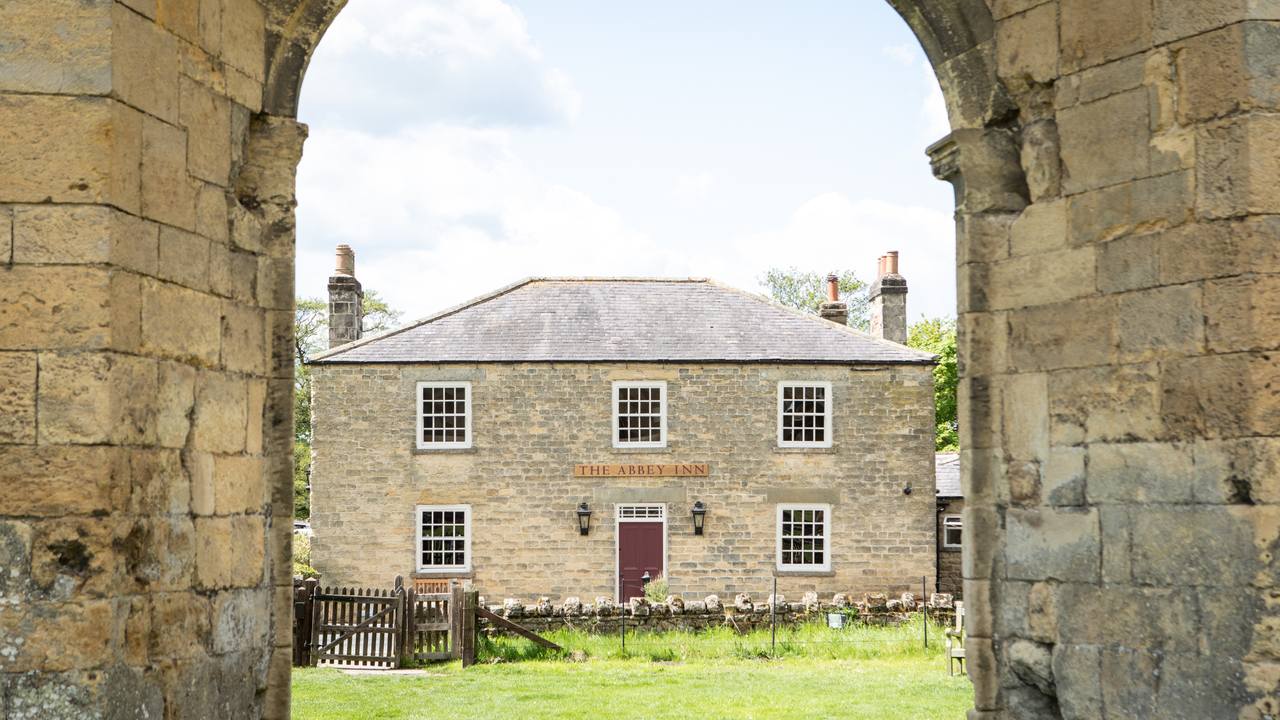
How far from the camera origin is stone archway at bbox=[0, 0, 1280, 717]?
347 cm

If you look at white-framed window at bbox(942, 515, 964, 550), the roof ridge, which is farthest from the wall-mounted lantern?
white-framed window at bbox(942, 515, 964, 550)

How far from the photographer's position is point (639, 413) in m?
19.2

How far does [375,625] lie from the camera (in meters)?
12.9

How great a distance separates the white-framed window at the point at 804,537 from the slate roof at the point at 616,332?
2.69 m

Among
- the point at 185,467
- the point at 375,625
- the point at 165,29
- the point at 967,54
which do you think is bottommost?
the point at 375,625

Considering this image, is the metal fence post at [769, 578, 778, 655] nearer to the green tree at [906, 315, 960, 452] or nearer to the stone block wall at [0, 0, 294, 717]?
the stone block wall at [0, 0, 294, 717]

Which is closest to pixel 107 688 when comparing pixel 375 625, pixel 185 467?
pixel 185 467

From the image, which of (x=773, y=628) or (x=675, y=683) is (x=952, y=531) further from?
(x=675, y=683)

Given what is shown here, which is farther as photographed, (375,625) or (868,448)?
(868,448)

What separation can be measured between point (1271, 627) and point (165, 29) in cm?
444

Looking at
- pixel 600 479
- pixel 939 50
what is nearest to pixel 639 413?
pixel 600 479

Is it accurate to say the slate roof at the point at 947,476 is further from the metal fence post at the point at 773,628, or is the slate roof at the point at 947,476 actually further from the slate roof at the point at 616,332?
the metal fence post at the point at 773,628

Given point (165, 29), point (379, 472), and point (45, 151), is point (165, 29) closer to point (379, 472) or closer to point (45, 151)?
point (45, 151)

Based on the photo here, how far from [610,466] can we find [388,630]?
6685 millimetres
